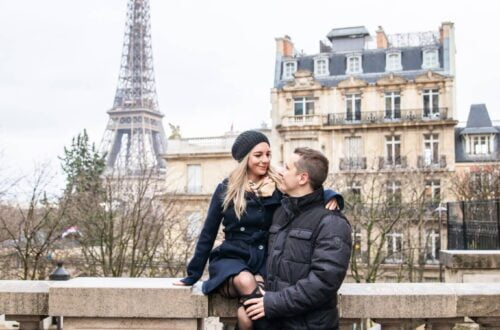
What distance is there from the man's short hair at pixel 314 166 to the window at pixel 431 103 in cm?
3653

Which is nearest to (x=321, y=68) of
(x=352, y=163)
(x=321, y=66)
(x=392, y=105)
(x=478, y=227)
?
(x=321, y=66)

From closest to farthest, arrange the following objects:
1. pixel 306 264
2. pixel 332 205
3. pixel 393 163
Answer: pixel 306 264 < pixel 332 205 < pixel 393 163

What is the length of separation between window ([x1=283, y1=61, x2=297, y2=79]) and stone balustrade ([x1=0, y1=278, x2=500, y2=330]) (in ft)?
129

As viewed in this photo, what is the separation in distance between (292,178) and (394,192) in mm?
27669

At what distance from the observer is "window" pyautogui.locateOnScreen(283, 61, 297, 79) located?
140 feet

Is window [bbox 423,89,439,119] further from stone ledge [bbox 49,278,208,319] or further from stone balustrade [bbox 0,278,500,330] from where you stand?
stone ledge [bbox 49,278,208,319]

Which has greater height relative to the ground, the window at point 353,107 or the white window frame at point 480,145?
the window at point 353,107

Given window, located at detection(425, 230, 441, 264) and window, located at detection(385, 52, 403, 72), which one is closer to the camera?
window, located at detection(425, 230, 441, 264)

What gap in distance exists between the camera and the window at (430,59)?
4028cm

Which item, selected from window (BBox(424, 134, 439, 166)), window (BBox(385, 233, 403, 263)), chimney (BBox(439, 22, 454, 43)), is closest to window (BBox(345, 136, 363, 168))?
window (BBox(424, 134, 439, 166))

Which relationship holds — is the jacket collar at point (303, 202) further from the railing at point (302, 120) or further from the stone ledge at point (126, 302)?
the railing at point (302, 120)

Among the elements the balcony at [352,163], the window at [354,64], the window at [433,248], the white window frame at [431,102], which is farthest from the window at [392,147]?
the window at [354,64]

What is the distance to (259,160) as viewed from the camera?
4090 millimetres

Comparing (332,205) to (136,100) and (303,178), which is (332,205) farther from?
(136,100)
